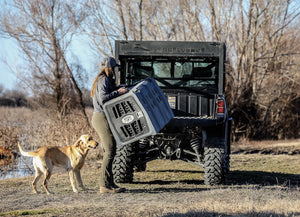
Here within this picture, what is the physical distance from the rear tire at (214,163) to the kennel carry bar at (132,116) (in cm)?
186

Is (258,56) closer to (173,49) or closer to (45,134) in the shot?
(45,134)

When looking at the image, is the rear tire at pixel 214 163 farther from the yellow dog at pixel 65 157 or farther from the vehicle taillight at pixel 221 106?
the yellow dog at pixel 65 157

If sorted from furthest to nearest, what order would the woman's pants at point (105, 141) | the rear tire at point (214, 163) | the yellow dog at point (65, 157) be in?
the rear tire at point (214, 163) < the yellow dog at point (65, 157) < the woman's pants at point (105, 141)

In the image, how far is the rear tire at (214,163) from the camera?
27.6ft

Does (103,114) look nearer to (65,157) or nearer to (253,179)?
(65,157)

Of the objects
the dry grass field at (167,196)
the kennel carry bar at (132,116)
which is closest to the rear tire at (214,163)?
the dry grass field at (167,196)

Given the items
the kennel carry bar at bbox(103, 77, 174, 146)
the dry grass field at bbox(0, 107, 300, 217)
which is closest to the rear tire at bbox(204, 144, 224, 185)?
the dry grass field at bbox(0, 107, 300, 217)

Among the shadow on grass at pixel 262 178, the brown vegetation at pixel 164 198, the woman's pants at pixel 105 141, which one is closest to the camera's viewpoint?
the brown vegetation at pixel 164 198

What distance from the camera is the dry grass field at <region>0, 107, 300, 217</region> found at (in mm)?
5863

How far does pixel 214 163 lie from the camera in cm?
844

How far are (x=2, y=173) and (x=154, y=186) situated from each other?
6.38 m

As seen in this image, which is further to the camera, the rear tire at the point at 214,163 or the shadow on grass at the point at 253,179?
the shadow on grass at the point at 253,179

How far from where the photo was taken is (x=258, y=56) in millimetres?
22359

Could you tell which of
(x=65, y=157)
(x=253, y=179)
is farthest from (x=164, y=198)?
(x=253, y=179)
